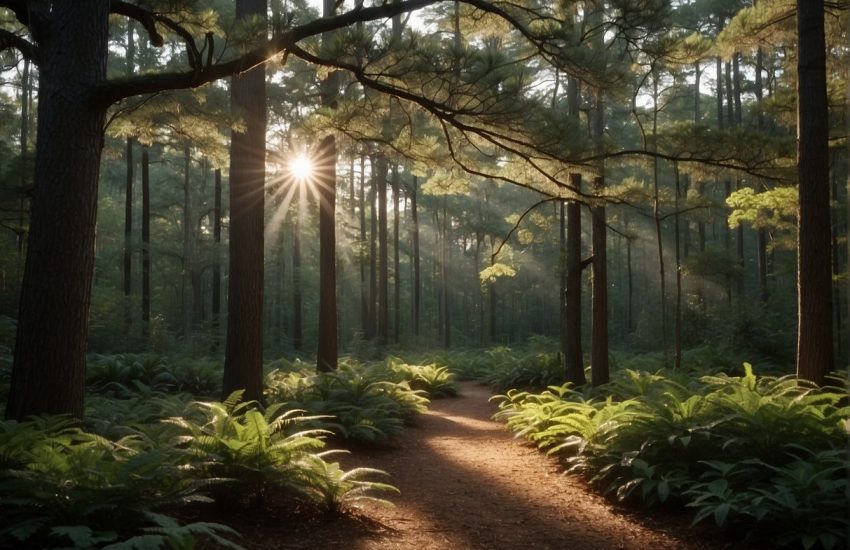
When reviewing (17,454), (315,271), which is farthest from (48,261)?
(315,271)

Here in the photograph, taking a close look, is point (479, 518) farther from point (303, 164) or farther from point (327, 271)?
point (303, 164)

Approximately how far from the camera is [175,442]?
4496 mm

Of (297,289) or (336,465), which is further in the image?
(297,289)

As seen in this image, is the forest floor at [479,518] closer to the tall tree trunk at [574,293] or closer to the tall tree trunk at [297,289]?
the tall tree trunk at [574,293]

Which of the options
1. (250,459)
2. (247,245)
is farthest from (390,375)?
(250,459)

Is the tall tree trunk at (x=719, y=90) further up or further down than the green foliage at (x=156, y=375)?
further up

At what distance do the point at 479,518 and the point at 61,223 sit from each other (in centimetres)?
456

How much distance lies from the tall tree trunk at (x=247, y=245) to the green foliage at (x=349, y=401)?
0.79 m

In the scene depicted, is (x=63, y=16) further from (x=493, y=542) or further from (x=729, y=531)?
(x=729, y=531)

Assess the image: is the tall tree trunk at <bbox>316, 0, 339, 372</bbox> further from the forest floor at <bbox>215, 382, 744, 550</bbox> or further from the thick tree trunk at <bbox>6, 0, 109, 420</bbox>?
the thick tree trunk at <bbox>6, 0, 109, 420</bbox>

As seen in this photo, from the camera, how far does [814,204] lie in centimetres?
675

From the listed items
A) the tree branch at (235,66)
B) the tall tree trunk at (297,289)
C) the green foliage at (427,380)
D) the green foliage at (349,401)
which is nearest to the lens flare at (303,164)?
the green foliage at (349,401)

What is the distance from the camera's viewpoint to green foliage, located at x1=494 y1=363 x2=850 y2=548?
12.9ft

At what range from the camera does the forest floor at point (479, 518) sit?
4.25 metres
